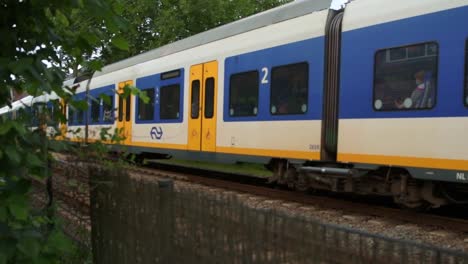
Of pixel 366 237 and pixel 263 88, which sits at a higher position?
pixel 263 88

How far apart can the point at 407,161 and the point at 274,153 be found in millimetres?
2663

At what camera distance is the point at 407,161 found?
6.77m

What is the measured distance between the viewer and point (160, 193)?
348 centimetres

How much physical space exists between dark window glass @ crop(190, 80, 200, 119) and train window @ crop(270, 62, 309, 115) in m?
2.55

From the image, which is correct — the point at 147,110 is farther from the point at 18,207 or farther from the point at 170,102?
the point at 18,207

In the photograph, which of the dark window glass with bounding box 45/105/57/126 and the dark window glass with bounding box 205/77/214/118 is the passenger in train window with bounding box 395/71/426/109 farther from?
the dark window glass with bounding box 45/105/57/126

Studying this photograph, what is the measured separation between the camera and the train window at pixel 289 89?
837cm

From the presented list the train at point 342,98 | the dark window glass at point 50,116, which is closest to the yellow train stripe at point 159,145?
the train at point 342,98

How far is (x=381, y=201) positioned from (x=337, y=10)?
11.5 feet

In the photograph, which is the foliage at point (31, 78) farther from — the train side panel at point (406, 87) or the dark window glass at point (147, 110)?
the dark window glass at point (147, 110)

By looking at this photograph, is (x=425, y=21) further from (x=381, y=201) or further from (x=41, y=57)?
(x=41, y=57)

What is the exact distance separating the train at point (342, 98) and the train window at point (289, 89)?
0.02 m

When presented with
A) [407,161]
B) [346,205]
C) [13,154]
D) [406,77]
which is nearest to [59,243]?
[13,154]

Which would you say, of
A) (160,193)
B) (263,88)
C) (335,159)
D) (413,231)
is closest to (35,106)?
(160,193)
